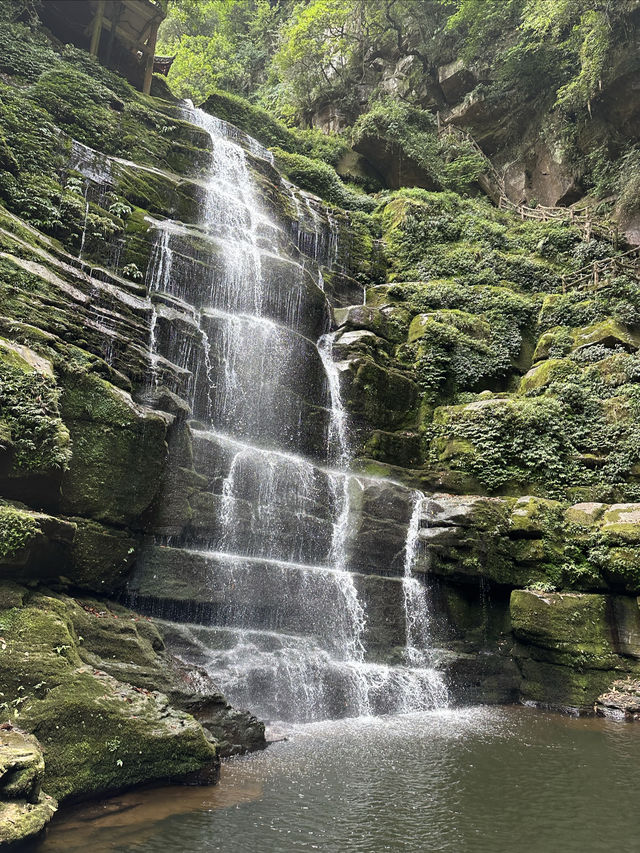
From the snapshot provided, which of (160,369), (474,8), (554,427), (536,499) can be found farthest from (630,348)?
(474,8)

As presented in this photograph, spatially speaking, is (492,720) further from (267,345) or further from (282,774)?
(267,345)

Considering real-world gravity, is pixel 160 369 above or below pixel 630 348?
below

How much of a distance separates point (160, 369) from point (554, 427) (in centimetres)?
1031

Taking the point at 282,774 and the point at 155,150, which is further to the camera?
the point at 155,150

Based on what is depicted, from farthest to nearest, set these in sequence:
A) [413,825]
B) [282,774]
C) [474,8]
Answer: [474,8] < [282,774] < [413,825]

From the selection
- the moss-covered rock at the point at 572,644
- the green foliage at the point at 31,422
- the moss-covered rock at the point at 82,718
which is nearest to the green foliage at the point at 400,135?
the moss-covered rock at the point at 572,644

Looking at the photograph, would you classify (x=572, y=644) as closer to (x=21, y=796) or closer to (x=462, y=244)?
(x=21, y=796)

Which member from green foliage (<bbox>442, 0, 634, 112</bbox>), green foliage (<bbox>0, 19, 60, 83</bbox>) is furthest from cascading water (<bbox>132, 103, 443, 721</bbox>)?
green foliage (<bbox>442, 0, 634, 112</bbox>)

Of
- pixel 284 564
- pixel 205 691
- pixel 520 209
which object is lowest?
pixel 205 691

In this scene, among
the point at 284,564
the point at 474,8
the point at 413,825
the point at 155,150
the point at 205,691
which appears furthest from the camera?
the point at 474,8

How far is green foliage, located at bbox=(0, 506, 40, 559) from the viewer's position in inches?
264

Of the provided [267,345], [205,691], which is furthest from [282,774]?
[267,345]

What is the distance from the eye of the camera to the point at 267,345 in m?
14.8

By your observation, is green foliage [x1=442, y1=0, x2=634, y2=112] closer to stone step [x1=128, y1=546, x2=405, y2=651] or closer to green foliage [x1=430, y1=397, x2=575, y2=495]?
green foliage [x1=430, y1=397, x2=575, y2=495]
